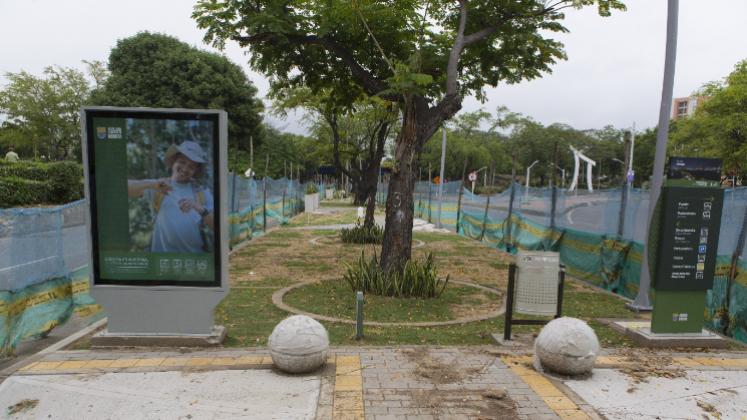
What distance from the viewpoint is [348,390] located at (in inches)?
168

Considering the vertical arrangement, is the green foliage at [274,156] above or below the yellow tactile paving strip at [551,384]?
above

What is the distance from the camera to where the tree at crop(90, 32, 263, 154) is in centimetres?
2838

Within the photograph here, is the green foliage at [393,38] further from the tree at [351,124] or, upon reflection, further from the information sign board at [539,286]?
the information sign board at [539,286]

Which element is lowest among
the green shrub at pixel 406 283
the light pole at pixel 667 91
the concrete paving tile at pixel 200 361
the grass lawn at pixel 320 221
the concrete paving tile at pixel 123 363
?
the grass lawn at pixel 320 221

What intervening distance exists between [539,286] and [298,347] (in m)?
2.95

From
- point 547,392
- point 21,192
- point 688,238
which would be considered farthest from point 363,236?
point 21,192

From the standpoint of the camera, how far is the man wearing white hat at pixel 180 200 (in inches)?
201

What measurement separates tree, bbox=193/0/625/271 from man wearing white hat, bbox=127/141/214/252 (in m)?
3.27

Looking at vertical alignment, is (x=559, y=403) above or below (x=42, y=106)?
below

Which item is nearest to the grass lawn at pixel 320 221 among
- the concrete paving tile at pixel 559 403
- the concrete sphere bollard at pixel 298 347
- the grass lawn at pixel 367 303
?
the grass lawn at pixel 367 303

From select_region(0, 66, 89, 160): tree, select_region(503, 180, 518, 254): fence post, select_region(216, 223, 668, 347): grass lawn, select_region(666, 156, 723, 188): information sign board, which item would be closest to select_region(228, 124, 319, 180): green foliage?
select_region(0, 66, 89, 160): tree

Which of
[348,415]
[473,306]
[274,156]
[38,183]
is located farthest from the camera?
[274,156]

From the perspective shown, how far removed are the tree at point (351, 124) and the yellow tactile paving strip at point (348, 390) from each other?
4609 millimetres

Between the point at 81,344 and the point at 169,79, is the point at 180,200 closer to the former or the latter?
the point at 81,344
